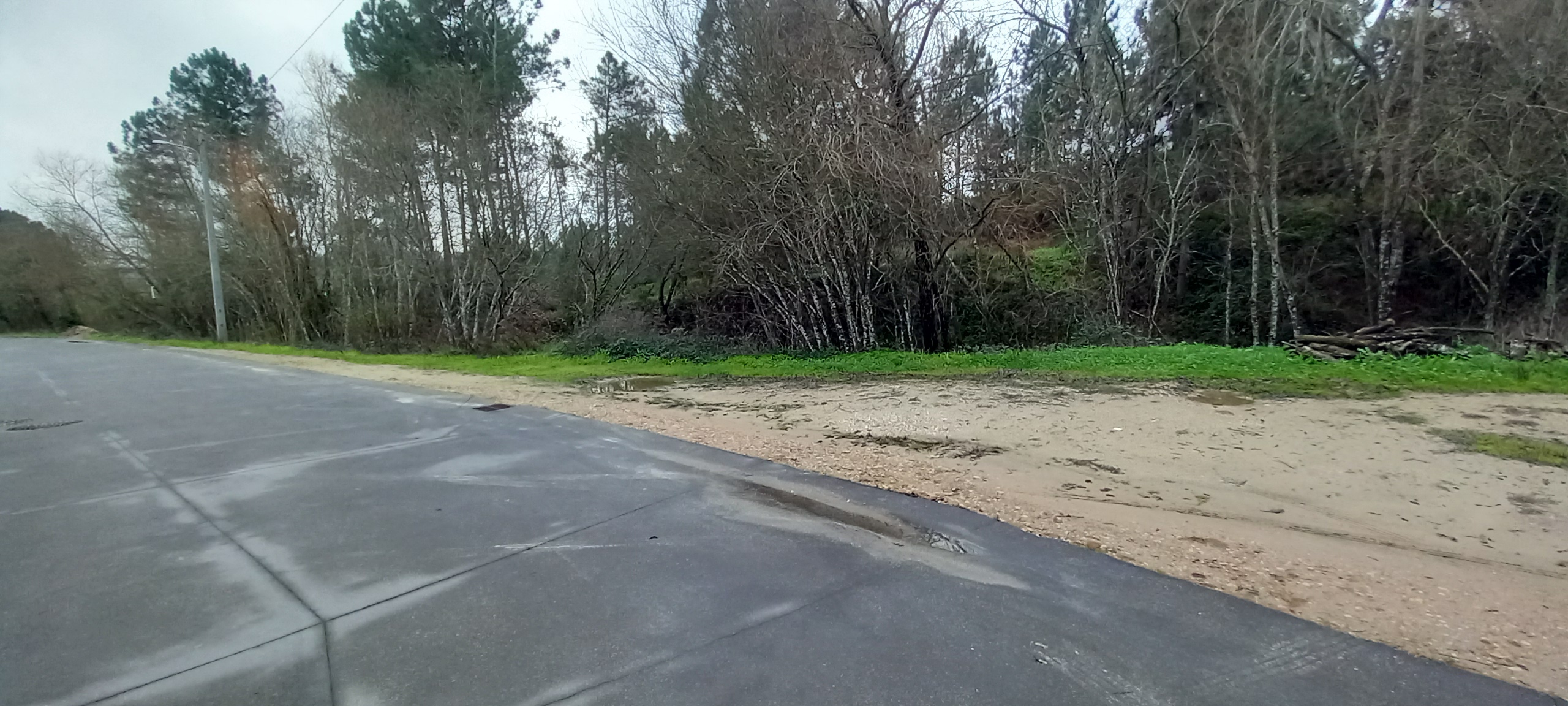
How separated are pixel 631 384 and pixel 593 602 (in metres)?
8.82

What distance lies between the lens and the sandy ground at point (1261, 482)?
3518 millimetres

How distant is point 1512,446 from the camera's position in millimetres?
6055

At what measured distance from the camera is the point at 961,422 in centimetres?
782

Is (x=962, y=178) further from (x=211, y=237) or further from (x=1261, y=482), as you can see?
(x=211, y=237)

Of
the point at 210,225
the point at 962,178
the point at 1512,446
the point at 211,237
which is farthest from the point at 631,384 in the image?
the point at 211,237

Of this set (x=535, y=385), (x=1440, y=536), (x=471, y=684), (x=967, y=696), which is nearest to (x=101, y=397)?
(x=535, y=385)

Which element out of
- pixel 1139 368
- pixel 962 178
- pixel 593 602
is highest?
pixel 962 178

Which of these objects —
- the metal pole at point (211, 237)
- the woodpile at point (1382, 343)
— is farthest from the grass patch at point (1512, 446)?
the metal pole at point (211, 237)

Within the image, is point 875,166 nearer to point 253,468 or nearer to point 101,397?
point 253,468

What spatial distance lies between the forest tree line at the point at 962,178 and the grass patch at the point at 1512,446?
8.70 metres

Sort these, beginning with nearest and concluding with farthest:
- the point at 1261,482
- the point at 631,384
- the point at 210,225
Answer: the point at 1261,482
the point at 631,384
the point at 210,225

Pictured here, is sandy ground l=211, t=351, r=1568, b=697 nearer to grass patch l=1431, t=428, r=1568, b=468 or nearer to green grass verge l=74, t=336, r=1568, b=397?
grass patch l=1431, t=428, r=1568, b=468

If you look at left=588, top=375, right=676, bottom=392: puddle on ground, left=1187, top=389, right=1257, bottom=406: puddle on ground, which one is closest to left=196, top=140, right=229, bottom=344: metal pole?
left=588, top=375, right=676, bottom=392: puddle on ground

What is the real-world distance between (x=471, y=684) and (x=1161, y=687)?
2652 mm
